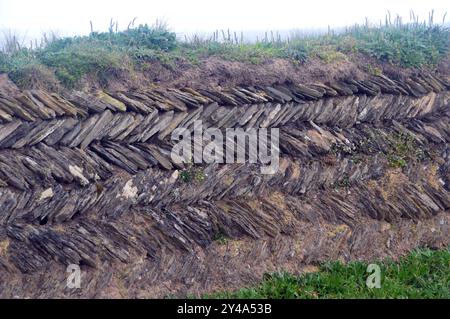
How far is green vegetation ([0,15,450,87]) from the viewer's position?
6.77 meters

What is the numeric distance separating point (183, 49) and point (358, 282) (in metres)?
4.19

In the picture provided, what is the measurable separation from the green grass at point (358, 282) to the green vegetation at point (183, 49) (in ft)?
10.5

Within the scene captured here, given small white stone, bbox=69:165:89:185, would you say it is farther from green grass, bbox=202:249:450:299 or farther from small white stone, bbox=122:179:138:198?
green grass, bbox=202:249:450:299

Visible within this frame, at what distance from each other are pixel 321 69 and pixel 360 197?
2040 mm

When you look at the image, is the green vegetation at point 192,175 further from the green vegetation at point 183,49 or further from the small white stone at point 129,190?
the green vegetation at point 183,49

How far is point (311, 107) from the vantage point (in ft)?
24.6

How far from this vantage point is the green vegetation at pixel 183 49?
6770 millimetres

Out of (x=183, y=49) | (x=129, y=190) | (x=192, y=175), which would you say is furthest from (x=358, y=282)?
(x=183, y=49)

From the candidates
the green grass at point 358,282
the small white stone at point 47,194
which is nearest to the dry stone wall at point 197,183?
the small white stone at point 47,194

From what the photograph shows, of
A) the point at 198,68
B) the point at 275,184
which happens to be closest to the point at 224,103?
the point at 198,68

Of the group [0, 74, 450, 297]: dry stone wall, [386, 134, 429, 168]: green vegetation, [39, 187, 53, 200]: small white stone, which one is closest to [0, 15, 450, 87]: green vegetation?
[0, 74, 450, 297]: dry stone wall

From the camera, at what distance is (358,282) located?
5.99m

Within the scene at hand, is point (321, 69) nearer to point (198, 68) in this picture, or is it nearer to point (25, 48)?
point (198, 68)

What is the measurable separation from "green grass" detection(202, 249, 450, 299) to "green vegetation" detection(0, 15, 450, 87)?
3.20 meters
